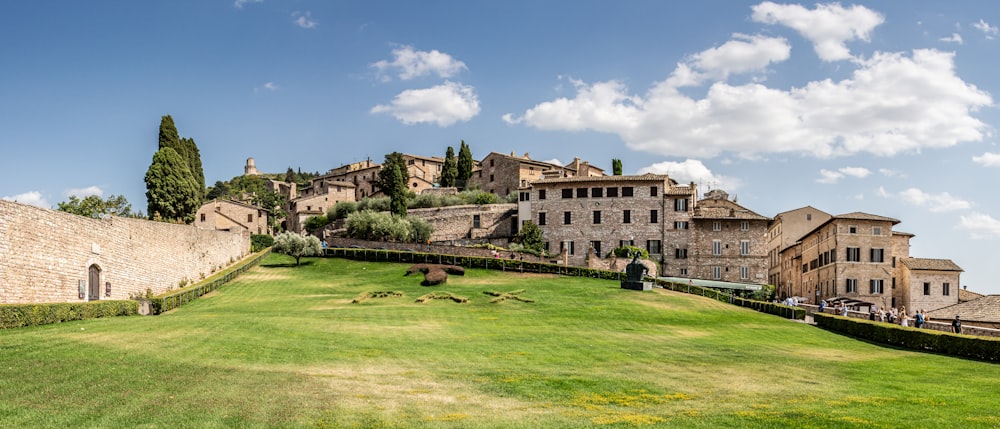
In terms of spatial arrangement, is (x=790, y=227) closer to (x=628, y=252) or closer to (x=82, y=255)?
(x=628, y=252)

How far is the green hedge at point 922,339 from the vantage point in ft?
105

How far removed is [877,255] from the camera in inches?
2591

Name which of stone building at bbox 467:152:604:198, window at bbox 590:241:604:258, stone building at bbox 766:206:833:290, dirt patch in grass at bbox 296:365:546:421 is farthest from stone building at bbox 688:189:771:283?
dirt patch in grass at bbox 296:365:546:421

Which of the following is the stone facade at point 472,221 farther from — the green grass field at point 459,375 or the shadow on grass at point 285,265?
the green grass field at point 459,375

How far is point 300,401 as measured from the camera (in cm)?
1528

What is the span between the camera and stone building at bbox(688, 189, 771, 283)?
247 ft

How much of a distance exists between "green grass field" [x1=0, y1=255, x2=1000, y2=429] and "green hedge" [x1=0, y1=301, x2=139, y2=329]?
66 centimetres

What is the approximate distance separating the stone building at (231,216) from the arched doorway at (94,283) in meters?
59.7

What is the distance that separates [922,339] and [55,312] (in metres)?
38.8

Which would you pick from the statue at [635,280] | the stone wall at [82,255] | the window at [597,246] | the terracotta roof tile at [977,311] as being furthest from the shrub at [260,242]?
the terracotta roof tile at [977,311]

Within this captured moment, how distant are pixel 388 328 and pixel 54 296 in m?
14.2

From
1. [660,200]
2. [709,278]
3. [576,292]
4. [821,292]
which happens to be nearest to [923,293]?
[821,292]

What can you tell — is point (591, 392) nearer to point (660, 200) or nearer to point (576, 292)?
point (576, 292)

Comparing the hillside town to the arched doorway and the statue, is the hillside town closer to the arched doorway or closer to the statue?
the statue
